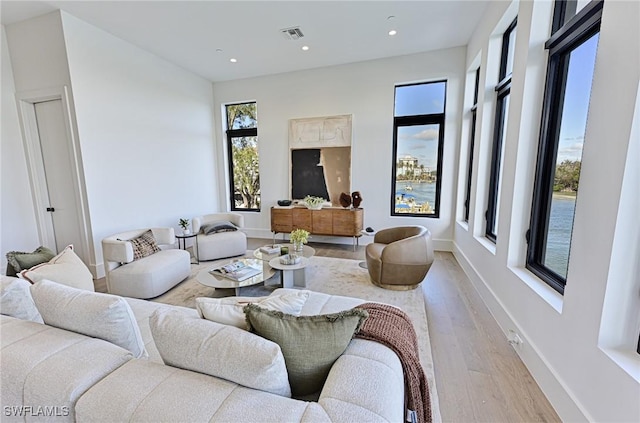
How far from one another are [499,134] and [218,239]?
4173mm

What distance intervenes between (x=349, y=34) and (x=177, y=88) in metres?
3.30

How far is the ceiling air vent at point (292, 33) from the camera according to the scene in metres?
3.73

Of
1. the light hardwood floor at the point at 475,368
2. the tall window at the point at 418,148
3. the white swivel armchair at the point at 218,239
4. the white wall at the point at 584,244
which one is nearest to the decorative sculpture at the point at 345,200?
the tall window at the point at 418,148

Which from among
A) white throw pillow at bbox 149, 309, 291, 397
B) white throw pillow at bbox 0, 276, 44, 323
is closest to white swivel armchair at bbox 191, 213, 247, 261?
white throw pillow at bbox 0, 276, 44, 323

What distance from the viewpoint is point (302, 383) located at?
1130mm

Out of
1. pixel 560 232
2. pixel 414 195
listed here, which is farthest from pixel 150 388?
pixel 414 195

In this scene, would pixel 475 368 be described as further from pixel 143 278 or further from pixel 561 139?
pixel 143 278

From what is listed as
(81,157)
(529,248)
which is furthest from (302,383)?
(81,157)

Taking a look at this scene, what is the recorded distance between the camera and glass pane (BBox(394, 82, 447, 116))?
4695 millimetres

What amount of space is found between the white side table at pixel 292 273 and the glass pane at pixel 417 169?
8.62 feet

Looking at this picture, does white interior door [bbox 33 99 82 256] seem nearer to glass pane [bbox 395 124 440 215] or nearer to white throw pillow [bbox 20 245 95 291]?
white throw pillow [bbox 20 245 95 291]

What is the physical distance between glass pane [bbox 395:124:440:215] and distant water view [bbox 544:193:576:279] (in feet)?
9.29

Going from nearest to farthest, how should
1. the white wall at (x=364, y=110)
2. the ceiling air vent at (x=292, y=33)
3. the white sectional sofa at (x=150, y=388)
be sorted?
1. the white sectional sofa at (x=150, y=388)
2. the ceiling air vent at (x=292, y=33)
3. the white wall at (x=364, y=110)

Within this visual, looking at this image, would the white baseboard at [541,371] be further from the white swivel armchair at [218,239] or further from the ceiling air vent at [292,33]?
the ceiling air vent at [292,33]
